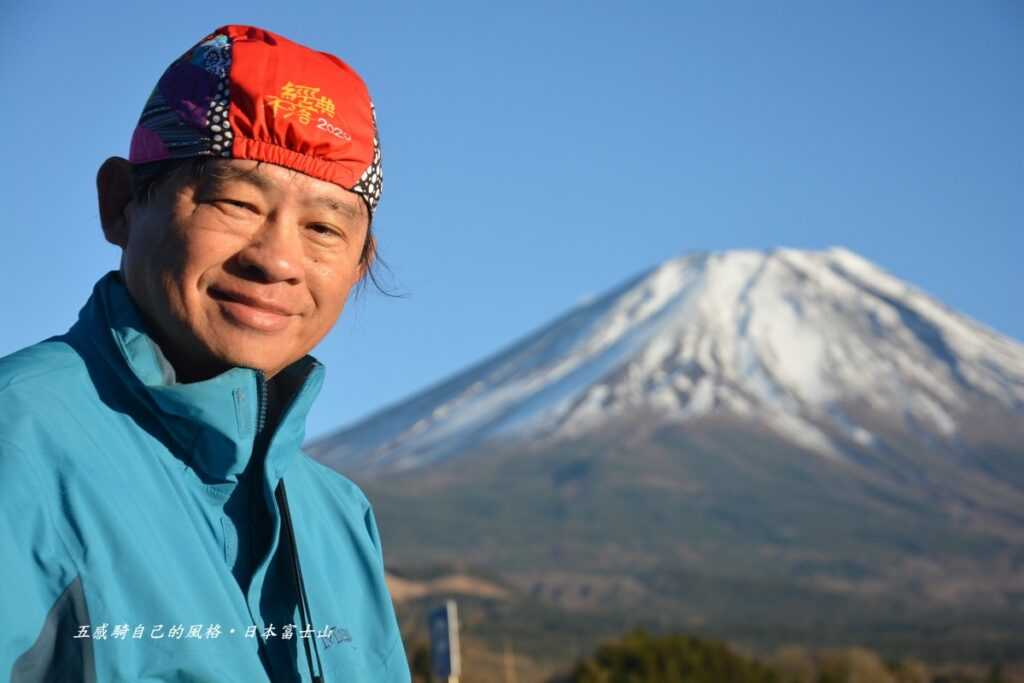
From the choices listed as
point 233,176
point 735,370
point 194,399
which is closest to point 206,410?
point 194,399

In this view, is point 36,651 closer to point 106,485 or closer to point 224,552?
point 106,485

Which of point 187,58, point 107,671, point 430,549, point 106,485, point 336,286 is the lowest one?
point 430,549

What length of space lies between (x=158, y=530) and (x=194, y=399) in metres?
0.12

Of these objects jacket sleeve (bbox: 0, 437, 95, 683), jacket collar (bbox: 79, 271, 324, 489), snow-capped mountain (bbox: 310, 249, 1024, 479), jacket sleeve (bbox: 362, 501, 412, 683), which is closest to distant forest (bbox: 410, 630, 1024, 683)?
jacket sleeve (bbox: 362, 501, 412, 683)

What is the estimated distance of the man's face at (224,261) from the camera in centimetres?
153

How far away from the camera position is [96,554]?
1.27 meters

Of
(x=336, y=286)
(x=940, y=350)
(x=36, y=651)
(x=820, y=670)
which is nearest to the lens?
(x=36, y=651)

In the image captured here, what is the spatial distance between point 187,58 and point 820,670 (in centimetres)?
2548

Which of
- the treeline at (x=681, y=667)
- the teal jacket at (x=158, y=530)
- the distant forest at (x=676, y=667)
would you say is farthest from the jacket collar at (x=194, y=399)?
the treeline at (x=681, y=667)

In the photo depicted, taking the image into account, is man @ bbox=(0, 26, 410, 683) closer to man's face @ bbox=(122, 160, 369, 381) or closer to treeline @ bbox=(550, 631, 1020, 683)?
man's face @ bbox=(122, 160, 369, 381)

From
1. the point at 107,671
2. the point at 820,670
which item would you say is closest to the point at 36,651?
the point at 107,671

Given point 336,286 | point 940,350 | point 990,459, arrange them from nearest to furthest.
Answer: point 336,286, point 990,459, point 940,350

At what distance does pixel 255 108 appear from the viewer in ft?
4.98

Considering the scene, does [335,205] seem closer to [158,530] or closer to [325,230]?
[325,230]
